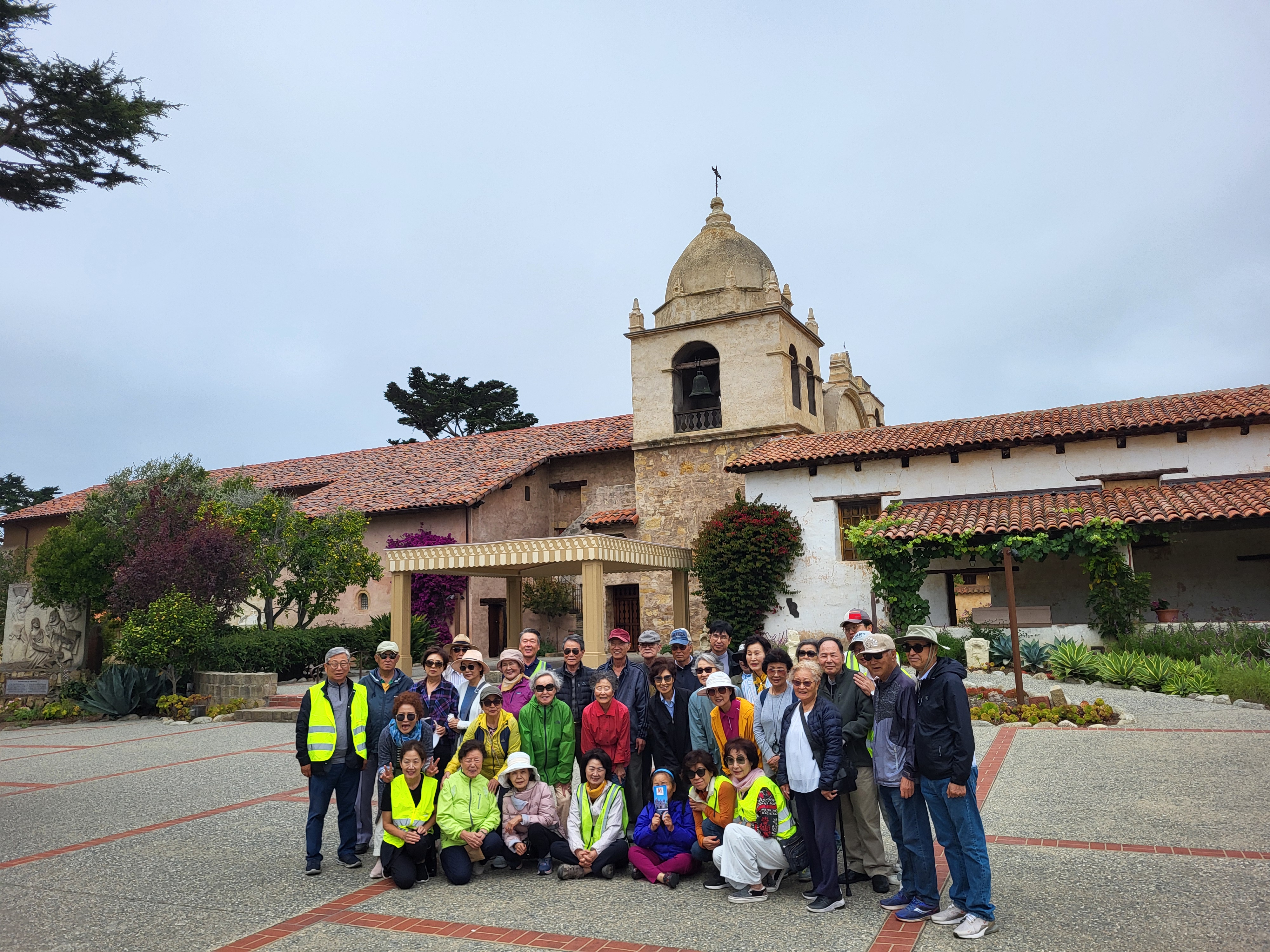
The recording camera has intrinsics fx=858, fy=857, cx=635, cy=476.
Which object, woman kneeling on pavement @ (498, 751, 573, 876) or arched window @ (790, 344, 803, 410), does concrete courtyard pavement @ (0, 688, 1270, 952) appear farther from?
arched window @ (790, 344, 803, 410)

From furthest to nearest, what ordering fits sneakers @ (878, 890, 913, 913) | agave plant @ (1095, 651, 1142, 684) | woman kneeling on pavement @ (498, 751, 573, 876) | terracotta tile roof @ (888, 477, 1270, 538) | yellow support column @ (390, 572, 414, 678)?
yellow support column @ (390, 572, 414, 678) < terracotta tile roof @ (888, 477, 1270, 538) < agave plant @ (1095, 651, 1142, 684) < woman kneeling on pavement @ (498, 751, 573, 876) < sneakers @ (878, 890, 913, 913)

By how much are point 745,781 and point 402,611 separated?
14039 millimetres

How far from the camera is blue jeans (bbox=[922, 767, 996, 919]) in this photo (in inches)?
182

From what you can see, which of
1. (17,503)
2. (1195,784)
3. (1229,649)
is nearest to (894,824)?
(1195,784)

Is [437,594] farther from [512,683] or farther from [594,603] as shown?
[512,683]

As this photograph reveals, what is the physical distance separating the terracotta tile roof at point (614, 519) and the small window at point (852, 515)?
575 centimetres

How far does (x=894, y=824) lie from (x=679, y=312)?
19.1 meters

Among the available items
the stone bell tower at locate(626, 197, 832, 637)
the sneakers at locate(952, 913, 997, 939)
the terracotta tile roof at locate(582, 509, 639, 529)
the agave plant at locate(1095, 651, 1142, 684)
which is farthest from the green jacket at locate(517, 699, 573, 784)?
the terracotta tile roof at locate(582, 509, 639, 529)

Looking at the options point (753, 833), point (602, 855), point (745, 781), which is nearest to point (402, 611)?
point (602, 855)

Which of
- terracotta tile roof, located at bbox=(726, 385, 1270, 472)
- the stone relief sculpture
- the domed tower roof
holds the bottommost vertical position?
the stone relief sculpture

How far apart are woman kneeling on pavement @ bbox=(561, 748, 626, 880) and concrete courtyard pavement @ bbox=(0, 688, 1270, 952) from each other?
11 cm

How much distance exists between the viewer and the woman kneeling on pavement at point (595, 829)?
5805 millimetres

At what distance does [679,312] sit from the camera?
75.6 ft

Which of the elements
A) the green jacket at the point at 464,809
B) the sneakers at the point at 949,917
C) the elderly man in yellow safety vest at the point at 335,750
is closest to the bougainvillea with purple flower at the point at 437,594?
the elderly man in yellow safety vest at the point at 335,750
